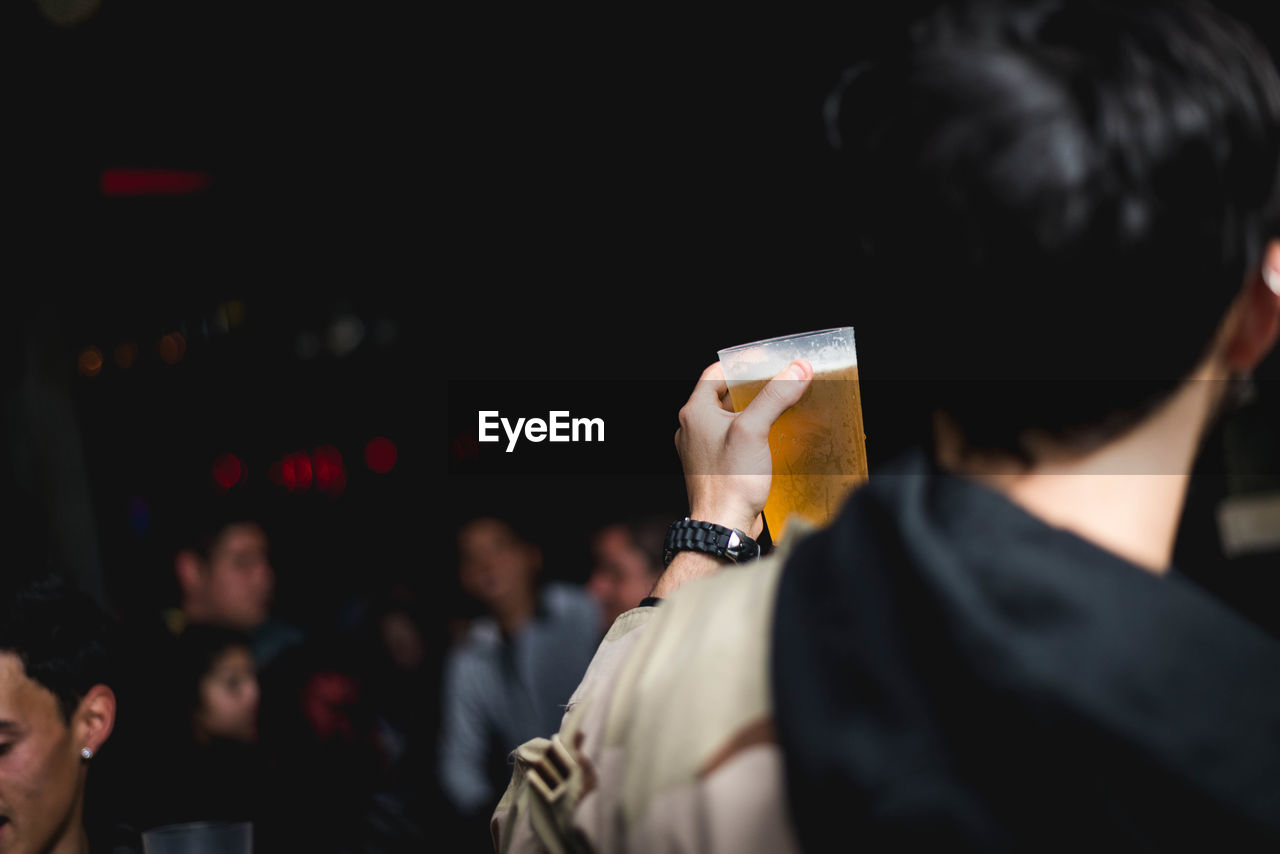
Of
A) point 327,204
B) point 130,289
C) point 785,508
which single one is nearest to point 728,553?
point 785,508

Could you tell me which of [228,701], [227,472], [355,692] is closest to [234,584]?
[355,692]

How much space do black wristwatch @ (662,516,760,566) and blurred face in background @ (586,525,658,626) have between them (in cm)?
379

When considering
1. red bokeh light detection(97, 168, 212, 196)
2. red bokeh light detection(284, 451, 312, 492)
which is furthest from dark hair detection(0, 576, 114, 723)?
red bokeh light detection(284, 451, 312, 492)

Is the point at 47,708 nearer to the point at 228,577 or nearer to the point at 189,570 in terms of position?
the point at 228,577

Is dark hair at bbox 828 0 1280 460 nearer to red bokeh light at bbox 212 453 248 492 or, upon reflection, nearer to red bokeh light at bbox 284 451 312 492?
red bokeh light at bbox 284 451 312 492

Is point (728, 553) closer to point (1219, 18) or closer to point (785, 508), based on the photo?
point (785, 508)

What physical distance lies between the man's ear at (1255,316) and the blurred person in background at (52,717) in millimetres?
2109

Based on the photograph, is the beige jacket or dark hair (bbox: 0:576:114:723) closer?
the beige jacket

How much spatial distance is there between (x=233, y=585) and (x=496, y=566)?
1129 millimetres

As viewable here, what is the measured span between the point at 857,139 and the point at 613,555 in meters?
4.58

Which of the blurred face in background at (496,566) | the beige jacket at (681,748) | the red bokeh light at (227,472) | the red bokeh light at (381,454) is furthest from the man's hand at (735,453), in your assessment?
the red bokeh light at (227,472)

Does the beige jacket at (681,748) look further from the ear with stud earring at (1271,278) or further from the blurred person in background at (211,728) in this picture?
the blurred person in background at (211,728)

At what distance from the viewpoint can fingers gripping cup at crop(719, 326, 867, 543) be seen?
119 cm

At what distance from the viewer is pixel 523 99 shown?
5.80 metres
